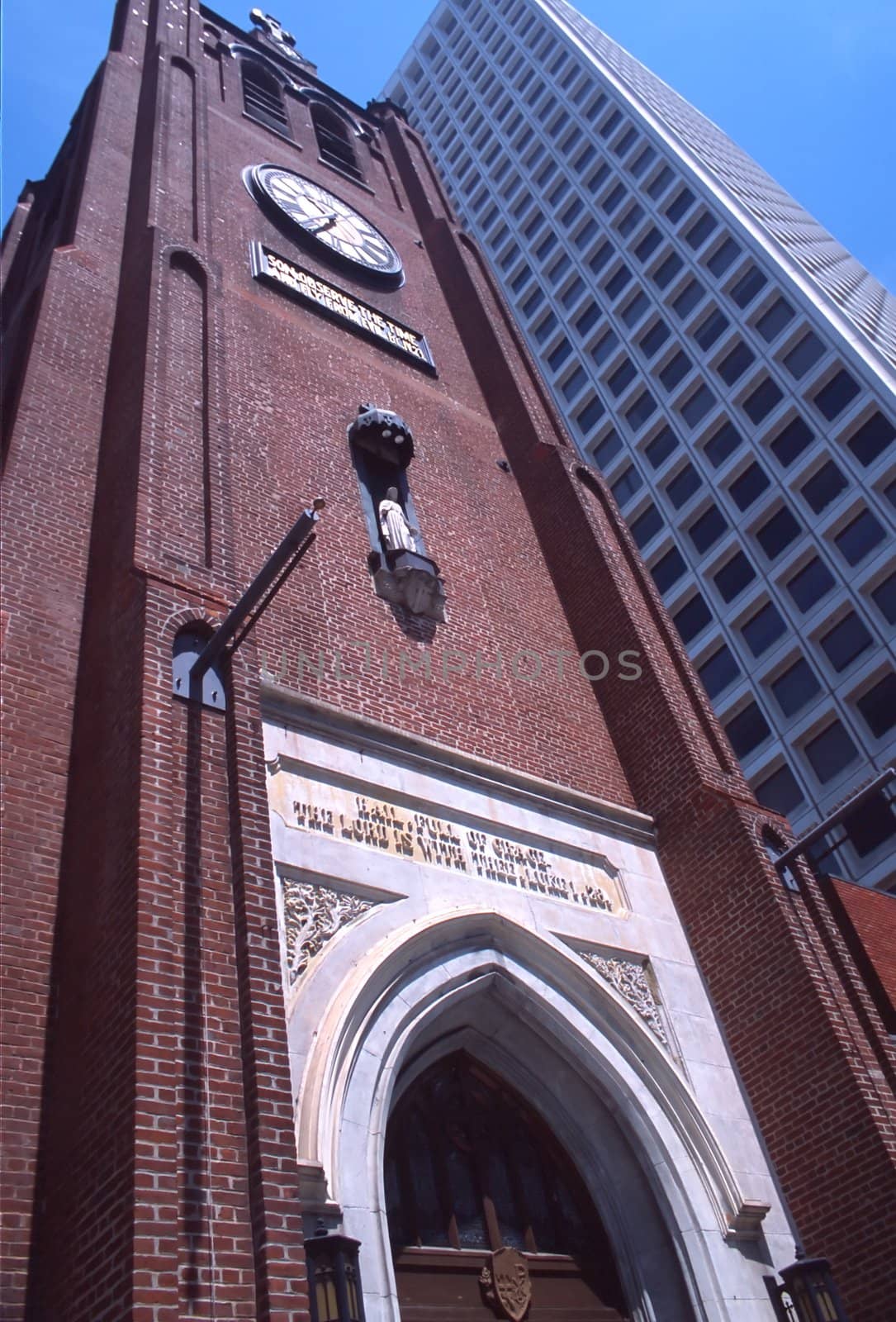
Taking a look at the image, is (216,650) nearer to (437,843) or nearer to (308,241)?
(437,843)

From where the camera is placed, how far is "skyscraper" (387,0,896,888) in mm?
30609

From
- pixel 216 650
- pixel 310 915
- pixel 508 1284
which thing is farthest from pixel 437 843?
pixel 508 1284

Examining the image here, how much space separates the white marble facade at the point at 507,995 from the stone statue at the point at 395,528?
3.18 metres

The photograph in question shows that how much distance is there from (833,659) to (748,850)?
21973 mm

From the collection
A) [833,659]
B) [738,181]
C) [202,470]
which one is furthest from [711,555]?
[202,470]

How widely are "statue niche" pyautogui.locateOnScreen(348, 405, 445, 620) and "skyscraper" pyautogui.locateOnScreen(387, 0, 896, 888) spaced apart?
11.7m

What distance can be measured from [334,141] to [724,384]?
19.1 m

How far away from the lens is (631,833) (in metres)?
11.2

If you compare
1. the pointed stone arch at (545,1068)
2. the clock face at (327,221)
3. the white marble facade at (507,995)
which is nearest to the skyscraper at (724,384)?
the white marble facade at (507,995)

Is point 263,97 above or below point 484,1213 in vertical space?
above

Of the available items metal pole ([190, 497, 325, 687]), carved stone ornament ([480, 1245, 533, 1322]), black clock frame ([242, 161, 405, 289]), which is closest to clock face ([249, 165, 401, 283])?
black clock frame ([242, 161, 405, 289])

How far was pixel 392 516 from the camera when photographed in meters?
12.6

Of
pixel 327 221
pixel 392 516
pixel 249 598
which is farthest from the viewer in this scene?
pixel 327 221

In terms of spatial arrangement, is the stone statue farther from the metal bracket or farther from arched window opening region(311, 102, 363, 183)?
arched window opening region(311, 102, 363, 183)
